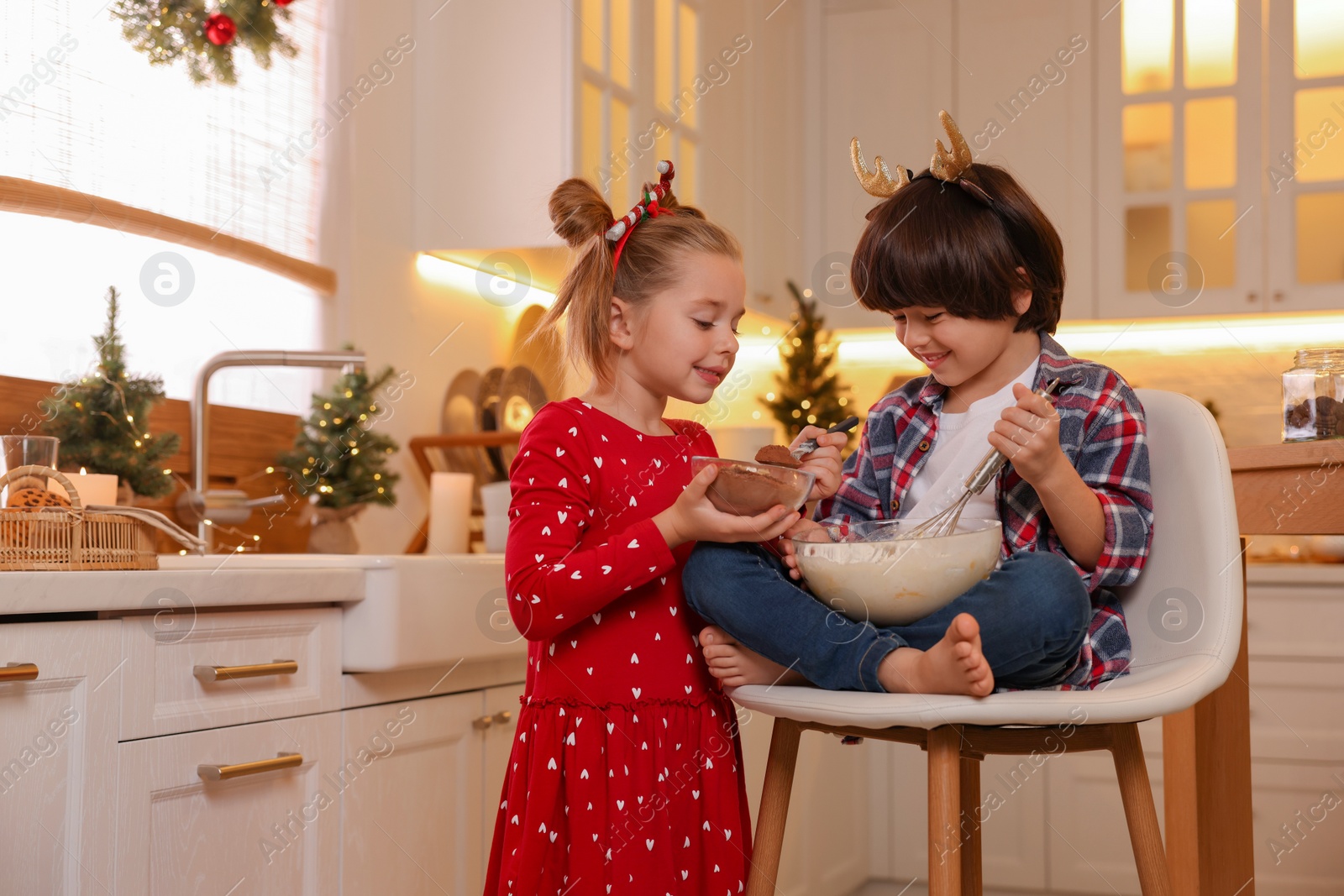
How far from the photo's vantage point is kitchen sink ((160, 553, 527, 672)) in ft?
4.56

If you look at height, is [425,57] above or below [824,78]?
below

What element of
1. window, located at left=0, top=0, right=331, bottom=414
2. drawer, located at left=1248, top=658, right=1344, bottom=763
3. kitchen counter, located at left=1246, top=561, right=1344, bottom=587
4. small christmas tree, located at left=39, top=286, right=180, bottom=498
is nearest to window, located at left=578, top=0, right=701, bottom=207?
window, located at left=0, top=0, right=331, bottom=414

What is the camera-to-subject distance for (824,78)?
11.1 feet

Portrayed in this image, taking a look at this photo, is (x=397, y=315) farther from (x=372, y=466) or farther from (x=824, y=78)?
(x=824, y=78)

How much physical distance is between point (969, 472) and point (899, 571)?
25cm

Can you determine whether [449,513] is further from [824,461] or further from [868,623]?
[868,623]

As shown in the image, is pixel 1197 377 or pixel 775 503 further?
pixel 1197 377

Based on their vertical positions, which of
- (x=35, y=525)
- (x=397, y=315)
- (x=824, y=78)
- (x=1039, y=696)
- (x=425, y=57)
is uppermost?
(x=824, y=78)

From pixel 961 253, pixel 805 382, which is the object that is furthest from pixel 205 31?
pixel 805 382

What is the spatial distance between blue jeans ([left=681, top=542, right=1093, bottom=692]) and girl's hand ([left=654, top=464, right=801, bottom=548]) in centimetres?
3

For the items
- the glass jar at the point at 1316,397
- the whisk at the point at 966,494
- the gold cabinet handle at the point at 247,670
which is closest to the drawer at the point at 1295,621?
the glass jar at the point at 1316,397

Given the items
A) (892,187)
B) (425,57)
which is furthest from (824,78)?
(892,187)

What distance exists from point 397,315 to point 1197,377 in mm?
2172

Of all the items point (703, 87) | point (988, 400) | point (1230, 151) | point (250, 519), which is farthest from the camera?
point (1230, 151)
